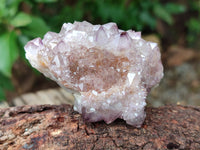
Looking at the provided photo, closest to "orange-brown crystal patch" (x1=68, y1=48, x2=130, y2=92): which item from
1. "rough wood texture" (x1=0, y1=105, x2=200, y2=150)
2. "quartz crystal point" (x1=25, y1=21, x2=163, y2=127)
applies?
"quartz crystal point" (x1=25, y1=21, x2=163, y2=127)

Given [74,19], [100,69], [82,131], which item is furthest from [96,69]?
[74,19]

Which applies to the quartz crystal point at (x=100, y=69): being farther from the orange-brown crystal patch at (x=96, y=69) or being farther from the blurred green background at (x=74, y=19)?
the blurred green background at (x=74, y=19)

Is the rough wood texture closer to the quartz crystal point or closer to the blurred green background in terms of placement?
the quartz crystal point

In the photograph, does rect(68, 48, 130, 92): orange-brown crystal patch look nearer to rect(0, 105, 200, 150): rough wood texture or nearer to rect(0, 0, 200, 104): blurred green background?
rect(0, 105, 200, 150): rough wood texture

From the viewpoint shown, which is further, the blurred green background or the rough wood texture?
the blurred green background

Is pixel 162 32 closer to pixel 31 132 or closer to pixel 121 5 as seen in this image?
pixel 121 5

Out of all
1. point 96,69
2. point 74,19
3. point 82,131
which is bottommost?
point 82,131

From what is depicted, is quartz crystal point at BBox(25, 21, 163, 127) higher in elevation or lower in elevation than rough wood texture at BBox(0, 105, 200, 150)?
higher

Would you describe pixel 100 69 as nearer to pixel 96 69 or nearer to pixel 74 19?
pixel 96 69
